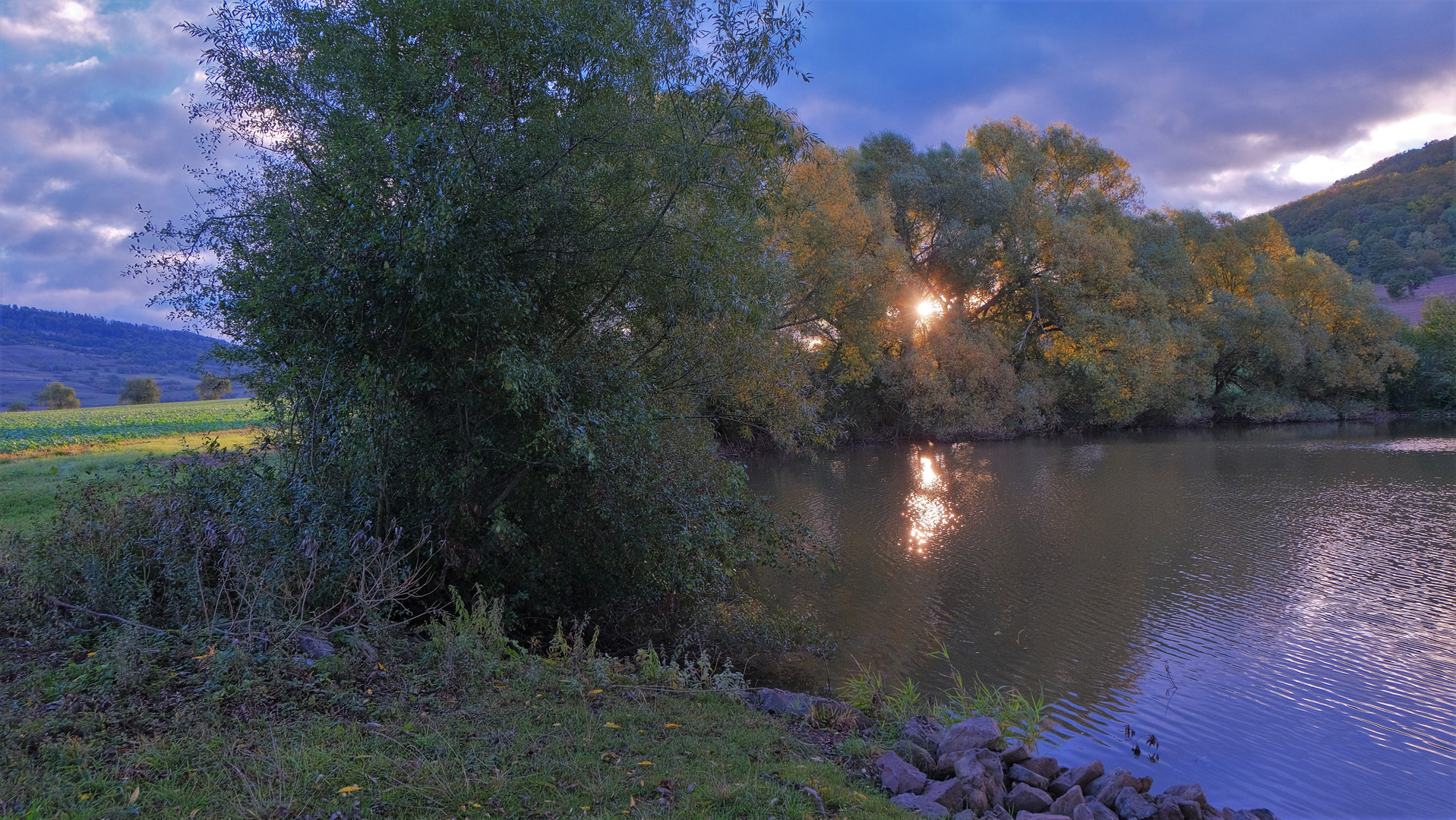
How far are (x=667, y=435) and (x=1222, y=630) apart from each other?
862 centimetres

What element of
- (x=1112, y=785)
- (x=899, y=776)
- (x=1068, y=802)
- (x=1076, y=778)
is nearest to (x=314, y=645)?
(x=899, y=776)

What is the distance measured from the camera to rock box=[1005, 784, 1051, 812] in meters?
5.66

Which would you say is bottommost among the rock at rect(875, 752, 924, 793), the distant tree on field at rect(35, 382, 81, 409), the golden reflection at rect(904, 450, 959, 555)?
the distant tree on field at rect(35, 382, 81, 409)

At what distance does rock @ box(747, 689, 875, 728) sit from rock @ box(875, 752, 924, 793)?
3.36 ft

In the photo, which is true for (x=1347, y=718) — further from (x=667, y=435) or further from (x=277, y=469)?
(x=277, y=469)

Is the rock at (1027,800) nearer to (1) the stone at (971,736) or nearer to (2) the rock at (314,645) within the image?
(1) the stone at (971,736)

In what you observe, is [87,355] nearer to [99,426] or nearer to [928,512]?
[99,426]

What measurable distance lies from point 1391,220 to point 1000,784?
102969 mm

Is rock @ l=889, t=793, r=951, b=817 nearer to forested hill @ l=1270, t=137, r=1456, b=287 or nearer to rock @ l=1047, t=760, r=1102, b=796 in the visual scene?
rock @ l=1047, t=760, r=1102, b=796

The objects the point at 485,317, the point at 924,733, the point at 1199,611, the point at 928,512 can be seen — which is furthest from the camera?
the point at 928,512

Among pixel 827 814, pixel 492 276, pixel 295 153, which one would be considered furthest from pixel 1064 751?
pixel 295 153

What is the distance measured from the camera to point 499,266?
8609 mm

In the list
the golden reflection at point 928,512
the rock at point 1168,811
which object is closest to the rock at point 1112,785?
the rock at point 1168,811

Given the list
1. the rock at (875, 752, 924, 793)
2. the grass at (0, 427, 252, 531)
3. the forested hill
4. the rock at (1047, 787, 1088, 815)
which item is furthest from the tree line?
the forested hill
